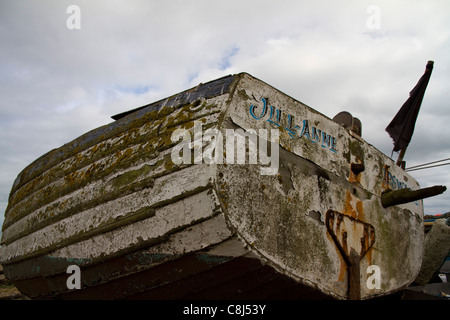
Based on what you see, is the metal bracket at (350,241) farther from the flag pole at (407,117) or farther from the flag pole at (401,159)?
the flag pole at (407,117)

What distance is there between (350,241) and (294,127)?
3.28ft

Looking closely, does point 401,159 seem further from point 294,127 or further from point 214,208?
point 214,208

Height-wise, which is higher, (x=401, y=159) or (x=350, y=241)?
(x=401, y=159)

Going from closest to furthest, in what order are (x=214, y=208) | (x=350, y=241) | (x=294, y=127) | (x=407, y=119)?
(x=214, y=208)
(x=294, y=127)
(x=350, y=241)
(x=407, y=119)

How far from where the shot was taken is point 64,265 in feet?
8.77

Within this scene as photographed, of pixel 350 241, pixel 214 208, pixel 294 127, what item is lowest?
pixel 350 241

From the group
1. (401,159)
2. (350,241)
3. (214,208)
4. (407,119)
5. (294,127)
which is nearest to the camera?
(214,208)

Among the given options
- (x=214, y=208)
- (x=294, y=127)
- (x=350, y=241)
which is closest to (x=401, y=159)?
(x=350, y=241)

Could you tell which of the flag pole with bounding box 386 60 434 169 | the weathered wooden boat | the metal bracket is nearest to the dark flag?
the flag pole with bounding box 386 60 434 169

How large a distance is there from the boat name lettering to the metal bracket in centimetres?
53

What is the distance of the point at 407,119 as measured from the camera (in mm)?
4684

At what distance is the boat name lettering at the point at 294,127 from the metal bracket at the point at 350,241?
53cm

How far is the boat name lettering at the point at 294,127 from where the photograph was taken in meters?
2.40
